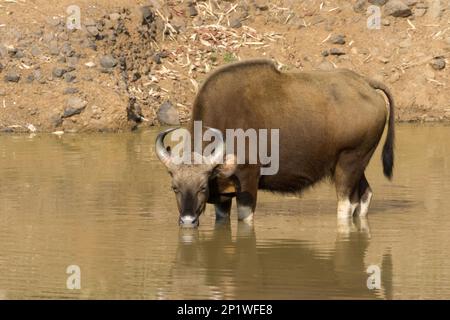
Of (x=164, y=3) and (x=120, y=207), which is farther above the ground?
(x=164, y=3)

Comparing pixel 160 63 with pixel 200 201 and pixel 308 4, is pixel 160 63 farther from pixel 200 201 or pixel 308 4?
pixel 200 201

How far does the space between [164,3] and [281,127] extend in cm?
1350

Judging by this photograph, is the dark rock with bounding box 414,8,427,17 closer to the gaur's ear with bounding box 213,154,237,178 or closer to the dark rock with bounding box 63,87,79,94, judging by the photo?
the dark rock with bounding box 63,87,79,94

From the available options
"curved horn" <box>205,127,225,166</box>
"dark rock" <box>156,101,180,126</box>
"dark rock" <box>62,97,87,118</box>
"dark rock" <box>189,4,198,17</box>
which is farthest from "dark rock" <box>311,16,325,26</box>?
"curved horn" <box>205,127,225,166</box>

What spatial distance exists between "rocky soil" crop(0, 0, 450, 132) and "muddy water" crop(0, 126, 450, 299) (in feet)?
11.9

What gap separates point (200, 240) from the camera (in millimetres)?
16031

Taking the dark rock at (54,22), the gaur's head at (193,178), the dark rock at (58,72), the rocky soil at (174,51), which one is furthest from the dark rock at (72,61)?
the gaur's head at (193,178)

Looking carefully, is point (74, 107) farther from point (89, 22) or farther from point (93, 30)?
point (89, 22)

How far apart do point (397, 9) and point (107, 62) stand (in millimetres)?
7076

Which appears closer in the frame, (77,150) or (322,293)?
(322,293)

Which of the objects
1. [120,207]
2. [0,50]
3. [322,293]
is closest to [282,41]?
[0,50]

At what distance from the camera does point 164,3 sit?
1158 inches

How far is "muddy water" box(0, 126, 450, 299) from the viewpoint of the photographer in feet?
44.6

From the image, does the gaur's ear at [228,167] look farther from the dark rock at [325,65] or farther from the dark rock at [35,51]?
the dark rock at [325,65]
